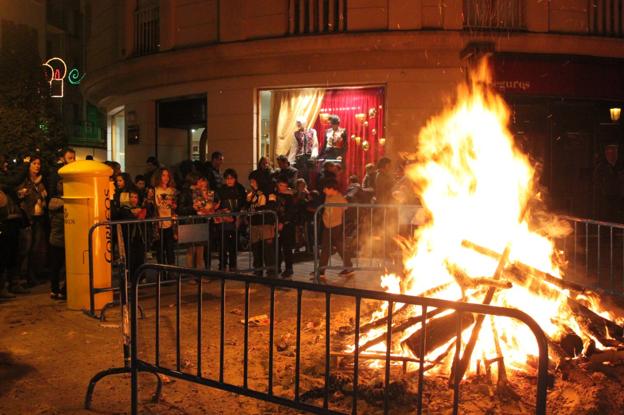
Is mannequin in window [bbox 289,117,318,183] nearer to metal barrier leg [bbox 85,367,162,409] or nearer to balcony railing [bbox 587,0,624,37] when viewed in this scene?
balcony railing [bbox 587,0,624,37]

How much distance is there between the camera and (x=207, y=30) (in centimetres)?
1555

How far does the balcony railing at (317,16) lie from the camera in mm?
13984

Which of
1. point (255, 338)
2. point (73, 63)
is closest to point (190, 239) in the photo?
point (255, 338)

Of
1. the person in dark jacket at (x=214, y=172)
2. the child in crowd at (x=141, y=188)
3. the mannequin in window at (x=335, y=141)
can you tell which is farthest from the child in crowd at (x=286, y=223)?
the mannequin in window at (x=335, y=141)

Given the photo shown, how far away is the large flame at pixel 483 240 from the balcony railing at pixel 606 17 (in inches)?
253

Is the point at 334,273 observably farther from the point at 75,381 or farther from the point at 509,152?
the point at 75,381

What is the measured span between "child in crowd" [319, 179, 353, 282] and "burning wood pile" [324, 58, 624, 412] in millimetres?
1231

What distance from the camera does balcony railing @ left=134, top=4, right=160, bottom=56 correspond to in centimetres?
1731

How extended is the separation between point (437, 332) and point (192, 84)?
1215cm

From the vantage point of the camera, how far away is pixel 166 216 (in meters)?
9.94

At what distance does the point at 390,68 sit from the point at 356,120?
1.39 metres

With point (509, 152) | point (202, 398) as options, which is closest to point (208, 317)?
point (202, 398)

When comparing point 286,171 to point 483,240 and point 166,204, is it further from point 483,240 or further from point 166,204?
point 483,240

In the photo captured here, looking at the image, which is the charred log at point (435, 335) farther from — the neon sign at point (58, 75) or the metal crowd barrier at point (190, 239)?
the neon sign at point (58, 75)
